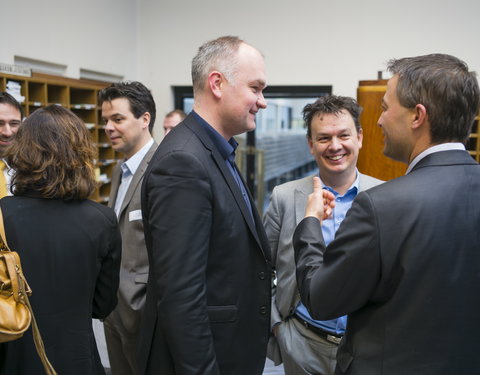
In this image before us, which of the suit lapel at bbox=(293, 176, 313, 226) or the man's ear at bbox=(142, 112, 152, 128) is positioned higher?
the man's ear at bbox=(142, 112, 152, 128)

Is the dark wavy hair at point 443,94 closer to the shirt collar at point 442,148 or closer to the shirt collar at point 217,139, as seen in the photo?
the shirt collar at point 442,148

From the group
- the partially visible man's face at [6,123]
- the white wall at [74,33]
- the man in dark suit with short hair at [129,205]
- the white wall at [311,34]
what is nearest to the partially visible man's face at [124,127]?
the man in dark suit with short hair at [129,205]

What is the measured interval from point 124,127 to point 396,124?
168 centimetres

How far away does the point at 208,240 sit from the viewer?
1341mm

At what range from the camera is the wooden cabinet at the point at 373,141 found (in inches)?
96.0

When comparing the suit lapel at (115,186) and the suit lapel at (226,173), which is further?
the suit lapel at (115,186)

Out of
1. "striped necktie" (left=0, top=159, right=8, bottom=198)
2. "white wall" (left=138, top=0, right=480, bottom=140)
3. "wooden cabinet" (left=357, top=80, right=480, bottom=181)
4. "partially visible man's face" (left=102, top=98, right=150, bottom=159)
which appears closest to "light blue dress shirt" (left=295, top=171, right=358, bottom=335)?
"wooden cabinet" (left=357, top=80, right=480, bottom=181)

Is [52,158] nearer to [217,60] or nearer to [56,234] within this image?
[56,234]

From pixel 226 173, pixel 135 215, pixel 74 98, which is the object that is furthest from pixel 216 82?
pixel 74 98

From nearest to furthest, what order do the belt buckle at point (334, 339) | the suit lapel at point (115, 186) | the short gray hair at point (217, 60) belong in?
the short gray hair at point (217, 60) < the belt buckle at point (334, 339) < the suit lapel at point (115, 186)

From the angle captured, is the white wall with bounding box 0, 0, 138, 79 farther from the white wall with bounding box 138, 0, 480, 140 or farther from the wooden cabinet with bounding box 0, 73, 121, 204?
the white wall with bounding box 138, 0, 480, 140

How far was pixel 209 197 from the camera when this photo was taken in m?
1.36

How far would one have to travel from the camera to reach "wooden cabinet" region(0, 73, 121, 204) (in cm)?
397

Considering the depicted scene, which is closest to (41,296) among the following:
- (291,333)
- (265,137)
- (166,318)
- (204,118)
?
(166,318)
